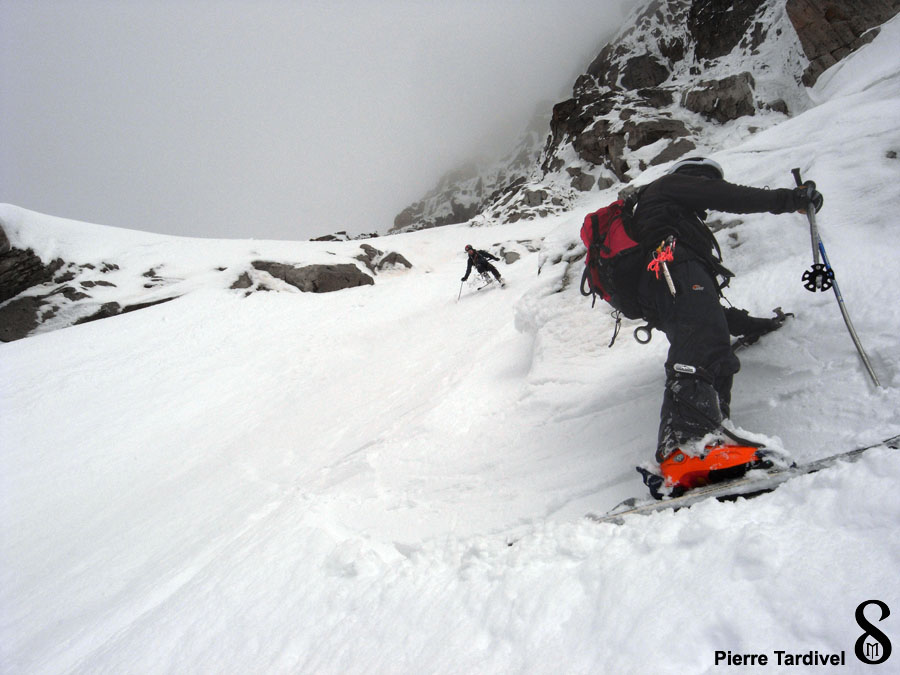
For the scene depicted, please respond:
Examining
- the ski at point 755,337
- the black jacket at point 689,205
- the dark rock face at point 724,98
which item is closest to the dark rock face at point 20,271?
the black jacket at point 689,205

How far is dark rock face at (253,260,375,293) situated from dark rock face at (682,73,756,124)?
95.1 feet

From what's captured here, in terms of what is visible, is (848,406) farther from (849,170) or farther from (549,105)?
(549,105)

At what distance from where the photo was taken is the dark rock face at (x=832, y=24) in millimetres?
17516

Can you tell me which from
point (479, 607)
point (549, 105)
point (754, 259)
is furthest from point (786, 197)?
point (549, 105)

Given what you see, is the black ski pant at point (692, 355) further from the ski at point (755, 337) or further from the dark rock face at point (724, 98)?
the dark rock face at point (724, 98)

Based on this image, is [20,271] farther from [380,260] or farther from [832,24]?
[832,24]

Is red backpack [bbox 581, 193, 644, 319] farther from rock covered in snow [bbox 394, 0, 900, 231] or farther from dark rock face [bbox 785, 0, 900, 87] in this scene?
rock covered in snow [bbox 394, 0, 900, 231]

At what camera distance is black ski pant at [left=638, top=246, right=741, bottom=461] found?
6.57 ft

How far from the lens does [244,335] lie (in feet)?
36.8

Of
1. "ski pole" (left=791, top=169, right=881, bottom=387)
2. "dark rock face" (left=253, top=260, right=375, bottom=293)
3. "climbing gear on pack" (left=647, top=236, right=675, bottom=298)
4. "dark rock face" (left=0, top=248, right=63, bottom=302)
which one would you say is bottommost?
"ski pole" (left=791, top=169, right=881, bottom=387)

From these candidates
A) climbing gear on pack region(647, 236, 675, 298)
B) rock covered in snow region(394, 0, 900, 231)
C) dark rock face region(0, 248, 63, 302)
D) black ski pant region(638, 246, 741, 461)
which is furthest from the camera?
rock covered in snow region(394, 0, 900, 231)

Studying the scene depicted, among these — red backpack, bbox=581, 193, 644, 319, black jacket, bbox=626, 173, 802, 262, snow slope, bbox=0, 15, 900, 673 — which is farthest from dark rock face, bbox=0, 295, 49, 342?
black jacket, bbox=626, 173, 802, 262

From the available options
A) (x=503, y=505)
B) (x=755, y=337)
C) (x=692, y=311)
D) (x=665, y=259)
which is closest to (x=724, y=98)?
(x=755, y=337)

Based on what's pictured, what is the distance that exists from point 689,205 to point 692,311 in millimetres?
680
